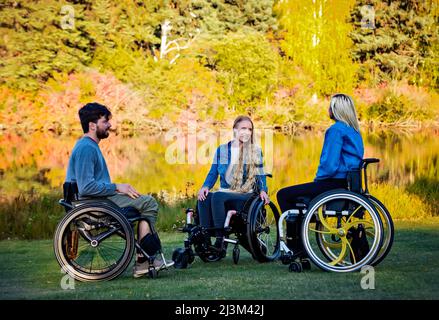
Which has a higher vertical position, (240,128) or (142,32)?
(142,32)

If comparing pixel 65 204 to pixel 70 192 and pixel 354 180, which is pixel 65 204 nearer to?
pixel 70 192

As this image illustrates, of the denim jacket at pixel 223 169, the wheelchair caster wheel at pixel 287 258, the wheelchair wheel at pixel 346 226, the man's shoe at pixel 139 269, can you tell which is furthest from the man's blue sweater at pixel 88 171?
the wheelchair wheel at pixel 346 226

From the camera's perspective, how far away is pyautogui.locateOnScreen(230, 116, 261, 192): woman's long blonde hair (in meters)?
6.02

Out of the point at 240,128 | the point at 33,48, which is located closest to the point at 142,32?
the point at 33,48

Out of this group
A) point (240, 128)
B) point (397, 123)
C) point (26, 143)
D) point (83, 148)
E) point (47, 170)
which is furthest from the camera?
point (397, 123)

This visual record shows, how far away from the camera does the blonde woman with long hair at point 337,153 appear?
5.39 m

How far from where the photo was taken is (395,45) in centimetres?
4197

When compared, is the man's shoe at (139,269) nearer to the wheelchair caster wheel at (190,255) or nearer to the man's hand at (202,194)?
the wheelchair caster wheel at (190,255)

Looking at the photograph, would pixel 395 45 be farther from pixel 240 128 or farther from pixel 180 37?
pixel 240 128

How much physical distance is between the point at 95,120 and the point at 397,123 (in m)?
35.3

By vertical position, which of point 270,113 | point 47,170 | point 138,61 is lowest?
point 47,170

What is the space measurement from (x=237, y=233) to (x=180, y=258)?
1.74ft

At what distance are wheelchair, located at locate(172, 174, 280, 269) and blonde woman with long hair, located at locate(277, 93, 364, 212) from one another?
14.9 inches

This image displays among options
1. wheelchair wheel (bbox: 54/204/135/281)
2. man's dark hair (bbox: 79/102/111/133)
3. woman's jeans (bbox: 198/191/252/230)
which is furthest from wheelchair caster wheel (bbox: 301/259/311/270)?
man's dark hair (bbox: 79/102/111/133)
